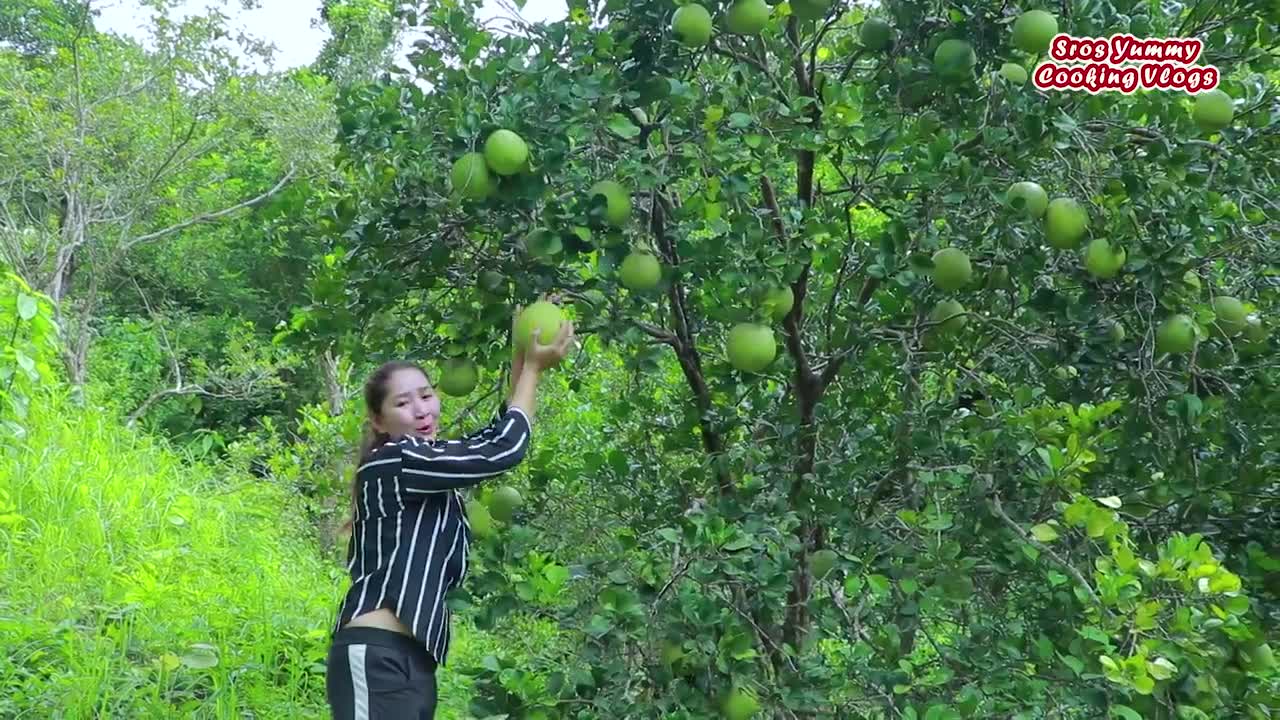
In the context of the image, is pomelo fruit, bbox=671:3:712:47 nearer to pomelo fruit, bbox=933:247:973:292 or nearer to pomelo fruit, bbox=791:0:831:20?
pomelo fruit, bbox=791:0:831:20

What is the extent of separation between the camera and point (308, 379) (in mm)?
11805

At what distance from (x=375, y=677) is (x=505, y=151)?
99 cm

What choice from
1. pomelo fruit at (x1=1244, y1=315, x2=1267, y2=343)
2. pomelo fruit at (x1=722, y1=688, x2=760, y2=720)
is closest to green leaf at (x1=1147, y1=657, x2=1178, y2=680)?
pomelo fruit at (x1=722, y1=688, x2=760, y2=720)

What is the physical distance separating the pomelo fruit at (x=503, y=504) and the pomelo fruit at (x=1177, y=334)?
125 cm

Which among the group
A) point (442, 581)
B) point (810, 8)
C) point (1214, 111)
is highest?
point (810, 8)

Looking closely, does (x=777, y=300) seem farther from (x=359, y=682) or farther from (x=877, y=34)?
(x=359, y=682)

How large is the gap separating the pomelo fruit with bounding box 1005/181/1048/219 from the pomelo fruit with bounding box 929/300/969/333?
0.30 m

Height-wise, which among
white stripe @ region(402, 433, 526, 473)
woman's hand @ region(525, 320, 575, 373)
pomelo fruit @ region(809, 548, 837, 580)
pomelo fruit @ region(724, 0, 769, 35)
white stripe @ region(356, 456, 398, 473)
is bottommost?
pomelo fruit @ region(809, 548, 837, 580)

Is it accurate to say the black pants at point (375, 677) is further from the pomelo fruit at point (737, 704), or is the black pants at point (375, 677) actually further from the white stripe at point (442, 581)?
the pomelo fruit at point (737, 704)

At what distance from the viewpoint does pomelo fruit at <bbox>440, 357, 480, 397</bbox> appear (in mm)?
2230

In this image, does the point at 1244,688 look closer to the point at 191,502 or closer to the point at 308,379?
the point at 191,502

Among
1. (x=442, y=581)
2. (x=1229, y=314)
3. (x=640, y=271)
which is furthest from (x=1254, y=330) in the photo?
(x=442, y=581)

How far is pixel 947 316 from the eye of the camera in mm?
2234

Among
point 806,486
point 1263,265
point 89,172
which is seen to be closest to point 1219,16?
point 1263,265
